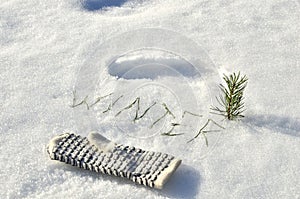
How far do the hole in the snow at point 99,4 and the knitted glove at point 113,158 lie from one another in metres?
0.88

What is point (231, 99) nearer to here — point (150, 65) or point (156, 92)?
point (156, 92)

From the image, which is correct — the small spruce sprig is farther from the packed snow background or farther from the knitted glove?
the knitted glove

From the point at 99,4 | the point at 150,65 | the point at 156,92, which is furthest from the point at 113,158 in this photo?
the point at 99,4

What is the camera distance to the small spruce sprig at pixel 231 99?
90.0 inches

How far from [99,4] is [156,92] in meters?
0.72

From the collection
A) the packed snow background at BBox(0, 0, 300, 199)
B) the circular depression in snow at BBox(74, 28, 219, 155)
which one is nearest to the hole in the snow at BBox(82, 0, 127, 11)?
the packed snow background at BBox(0, 0, 300, 199)

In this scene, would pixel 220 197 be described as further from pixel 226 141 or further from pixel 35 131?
pixel 35 131

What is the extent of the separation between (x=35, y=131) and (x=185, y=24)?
888 mm

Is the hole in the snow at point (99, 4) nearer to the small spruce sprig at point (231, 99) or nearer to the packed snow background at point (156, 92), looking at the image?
the packed snow background at point (156, 92)

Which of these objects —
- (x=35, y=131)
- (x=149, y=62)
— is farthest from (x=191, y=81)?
(x=35, y=131)

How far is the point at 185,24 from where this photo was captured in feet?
9.11

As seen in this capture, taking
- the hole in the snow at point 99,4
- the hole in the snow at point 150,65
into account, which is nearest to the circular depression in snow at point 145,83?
the hole in the snow at point 150,65

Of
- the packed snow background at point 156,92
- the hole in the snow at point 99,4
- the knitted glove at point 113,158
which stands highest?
the hole in the snow at point 99,4

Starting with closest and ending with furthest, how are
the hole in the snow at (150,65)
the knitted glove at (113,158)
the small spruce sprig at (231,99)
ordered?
the knitted glove at (113,158), the small spruce sprig at (231,99), the hole in the snow at (150,65)
